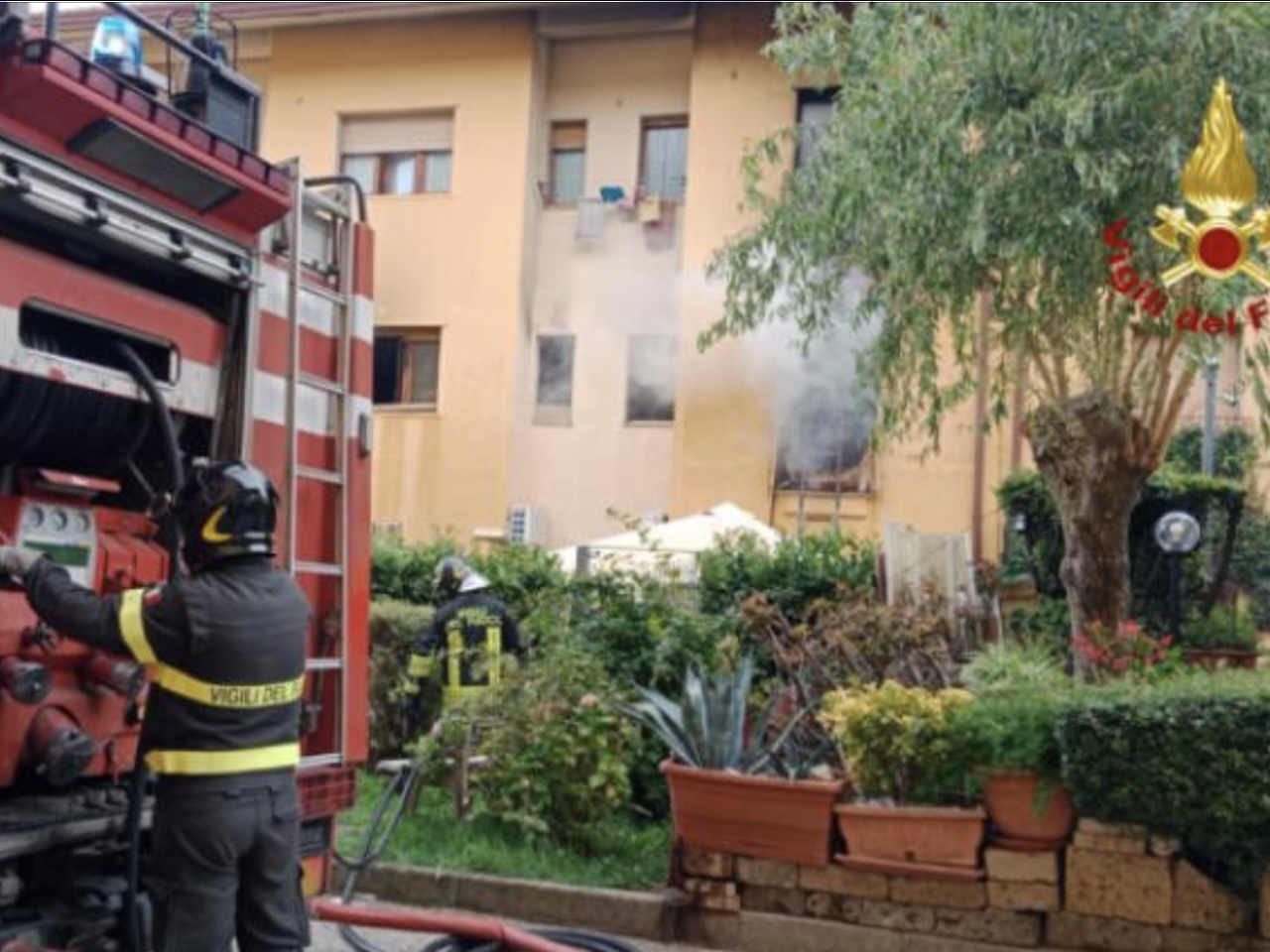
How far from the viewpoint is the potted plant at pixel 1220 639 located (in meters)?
11.3

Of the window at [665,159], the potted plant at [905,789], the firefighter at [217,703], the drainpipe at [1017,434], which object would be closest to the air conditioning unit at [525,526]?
the window at [665,159]

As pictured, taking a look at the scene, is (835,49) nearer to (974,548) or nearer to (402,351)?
(974,548)

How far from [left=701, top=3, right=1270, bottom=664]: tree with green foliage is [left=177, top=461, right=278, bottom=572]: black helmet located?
518cm

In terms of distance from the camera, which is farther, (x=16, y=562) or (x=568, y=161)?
(x=568, y=161)

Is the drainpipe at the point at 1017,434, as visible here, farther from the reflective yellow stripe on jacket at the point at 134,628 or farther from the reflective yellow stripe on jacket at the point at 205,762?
the reflective yellow stripe on jacket at the point at 134,628

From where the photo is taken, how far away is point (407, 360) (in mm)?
18391

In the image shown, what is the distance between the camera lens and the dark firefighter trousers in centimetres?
366

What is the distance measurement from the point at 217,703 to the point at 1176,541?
30.2 feet

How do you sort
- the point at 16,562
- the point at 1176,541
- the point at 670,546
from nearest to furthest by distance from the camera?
the point at 16,562 < the point at 1176,541 < the point at 670,546

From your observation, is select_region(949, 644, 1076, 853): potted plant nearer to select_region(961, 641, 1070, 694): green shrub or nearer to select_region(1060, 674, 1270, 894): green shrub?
select_region(1060, 674, 1270, 894): green shrub

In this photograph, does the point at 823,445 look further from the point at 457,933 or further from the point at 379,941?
the point at 457,933

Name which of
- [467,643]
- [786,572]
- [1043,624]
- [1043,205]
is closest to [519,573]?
[786,572]

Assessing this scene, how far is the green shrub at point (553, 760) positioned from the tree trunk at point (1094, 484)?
3155mm

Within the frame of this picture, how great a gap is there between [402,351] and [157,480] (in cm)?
1410
